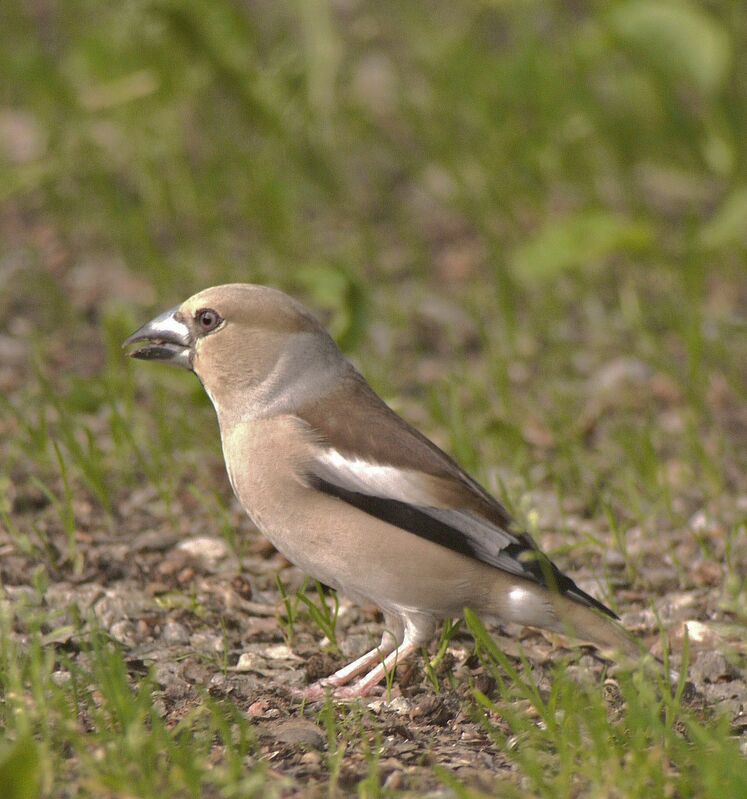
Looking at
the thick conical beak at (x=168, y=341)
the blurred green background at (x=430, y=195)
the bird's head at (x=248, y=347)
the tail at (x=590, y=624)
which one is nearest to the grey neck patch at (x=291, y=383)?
the bird's head at (x=248, y=347)

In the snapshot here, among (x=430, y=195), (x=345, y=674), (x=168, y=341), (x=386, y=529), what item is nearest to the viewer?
(x=386, y=529)

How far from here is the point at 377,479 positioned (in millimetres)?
3953

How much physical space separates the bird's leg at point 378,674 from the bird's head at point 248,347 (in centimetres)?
84

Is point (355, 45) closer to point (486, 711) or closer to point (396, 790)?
point (486, 711)

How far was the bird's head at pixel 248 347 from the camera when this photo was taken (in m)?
4.26

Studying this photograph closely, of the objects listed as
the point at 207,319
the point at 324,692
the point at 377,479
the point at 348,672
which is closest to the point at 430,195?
the point at 207,319

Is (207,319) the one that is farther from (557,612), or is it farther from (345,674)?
(557,612)

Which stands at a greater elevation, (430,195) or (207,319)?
(207,319)

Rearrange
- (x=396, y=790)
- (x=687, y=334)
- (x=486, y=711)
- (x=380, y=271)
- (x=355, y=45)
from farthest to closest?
(x=355, y=45)
(x=380, y=271)
(x=687, y=334)
(x=486, y=711)
(x=396, y=790)

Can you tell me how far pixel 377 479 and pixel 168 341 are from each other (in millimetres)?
915

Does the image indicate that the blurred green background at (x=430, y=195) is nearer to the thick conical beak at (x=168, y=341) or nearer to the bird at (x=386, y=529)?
the thick conical beak at (x=168, y=341)

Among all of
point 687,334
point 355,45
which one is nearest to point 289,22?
point 355,45

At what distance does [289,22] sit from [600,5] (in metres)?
2.43

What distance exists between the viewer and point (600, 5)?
319 inches
